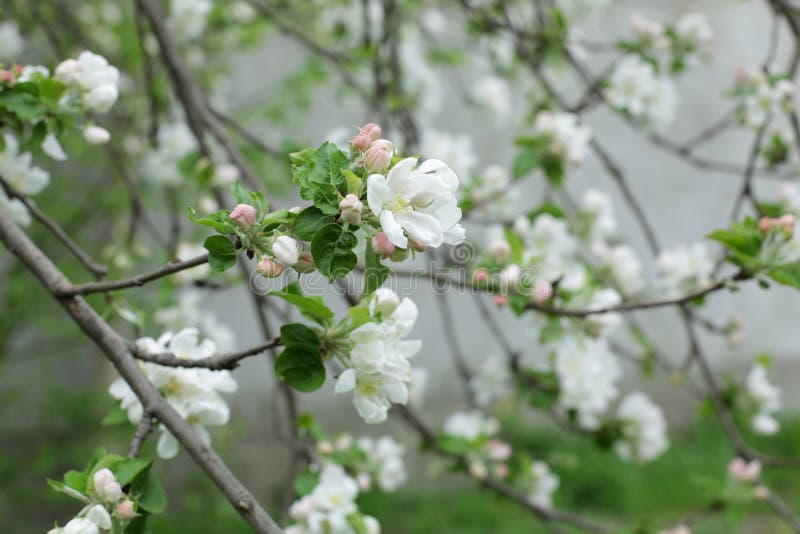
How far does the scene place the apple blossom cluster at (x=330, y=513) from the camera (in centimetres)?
111

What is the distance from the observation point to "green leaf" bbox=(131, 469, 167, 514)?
88cm

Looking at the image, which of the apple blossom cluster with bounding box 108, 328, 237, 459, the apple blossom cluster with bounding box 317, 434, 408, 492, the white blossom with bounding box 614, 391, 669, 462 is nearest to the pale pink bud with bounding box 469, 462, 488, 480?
the apple blossom cluster with bounding box 317, 434, 408, 492

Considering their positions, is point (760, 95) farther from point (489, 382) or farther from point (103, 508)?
point (103, 508)

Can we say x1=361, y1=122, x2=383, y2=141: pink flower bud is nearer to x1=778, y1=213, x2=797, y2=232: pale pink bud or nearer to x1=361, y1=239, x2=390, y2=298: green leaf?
x1=361, y1=239, x2=390, y2=298: green leaf

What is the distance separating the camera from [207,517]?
3.41m

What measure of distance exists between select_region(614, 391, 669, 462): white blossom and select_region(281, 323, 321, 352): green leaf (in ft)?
3.68

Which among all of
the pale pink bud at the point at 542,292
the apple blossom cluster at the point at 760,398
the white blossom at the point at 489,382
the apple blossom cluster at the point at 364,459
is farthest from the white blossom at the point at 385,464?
the apple blossom cluster at the point at 760,398

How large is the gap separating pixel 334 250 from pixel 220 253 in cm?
12

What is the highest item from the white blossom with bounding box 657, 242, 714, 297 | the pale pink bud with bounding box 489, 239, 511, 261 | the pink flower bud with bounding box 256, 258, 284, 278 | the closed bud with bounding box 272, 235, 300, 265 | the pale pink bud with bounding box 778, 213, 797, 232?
the white blossom with bounding box 657, 242, 714, 297

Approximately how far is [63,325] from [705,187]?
367 cm

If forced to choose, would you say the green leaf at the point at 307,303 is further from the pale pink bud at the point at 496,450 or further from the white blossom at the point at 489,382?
the white blossom at the point at 489,382

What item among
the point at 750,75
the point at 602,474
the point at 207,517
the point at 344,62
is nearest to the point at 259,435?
the point at 207,517

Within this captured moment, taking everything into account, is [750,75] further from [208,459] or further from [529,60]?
[208,459]

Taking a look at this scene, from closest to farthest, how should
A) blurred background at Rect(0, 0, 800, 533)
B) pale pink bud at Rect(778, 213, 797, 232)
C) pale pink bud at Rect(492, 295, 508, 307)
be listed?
1. pale pink bud at Rect(778, 213, 797, 232)
2. pale pink bud at Rect(492, 295, 508, 307)
3. blurred background at Rect(0, 0, 800, 533)
